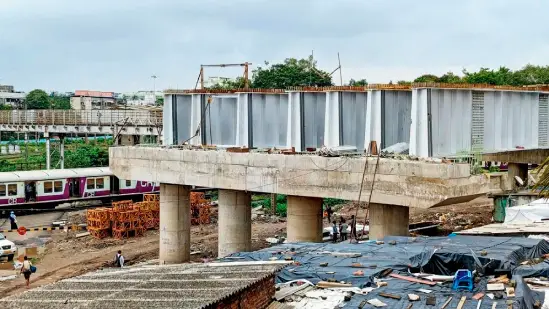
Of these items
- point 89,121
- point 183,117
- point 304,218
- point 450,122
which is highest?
point 89,121

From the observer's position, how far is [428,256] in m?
16.5

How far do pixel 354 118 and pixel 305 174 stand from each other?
132 inches

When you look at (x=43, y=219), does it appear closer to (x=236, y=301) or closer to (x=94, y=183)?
(x=94, y=183)

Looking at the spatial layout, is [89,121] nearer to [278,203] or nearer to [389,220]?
[278,203]

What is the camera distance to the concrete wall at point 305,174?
23922 mm

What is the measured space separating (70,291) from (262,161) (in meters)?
16.6

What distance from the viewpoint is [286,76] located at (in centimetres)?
7375

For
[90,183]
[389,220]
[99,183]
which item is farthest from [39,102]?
[389,220]

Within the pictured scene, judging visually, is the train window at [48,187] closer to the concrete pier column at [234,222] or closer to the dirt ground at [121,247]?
the dirt ground at [121,247]

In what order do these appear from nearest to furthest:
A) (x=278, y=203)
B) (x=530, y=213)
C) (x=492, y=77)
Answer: (x=530, y=213)
(x=278, y=203)
(x=492, y=77)

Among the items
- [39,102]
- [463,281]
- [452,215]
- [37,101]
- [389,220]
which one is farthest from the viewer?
[39,102]

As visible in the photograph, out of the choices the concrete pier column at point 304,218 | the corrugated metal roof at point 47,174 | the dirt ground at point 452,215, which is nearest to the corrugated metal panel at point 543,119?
the dirt ground at point 452,215

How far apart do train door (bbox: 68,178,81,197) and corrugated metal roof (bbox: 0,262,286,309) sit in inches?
1275

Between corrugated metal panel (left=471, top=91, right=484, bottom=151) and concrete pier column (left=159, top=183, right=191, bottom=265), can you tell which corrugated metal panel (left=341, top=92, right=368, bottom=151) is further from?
concrete pier column (left=159, top=183, right=191, bottom=265)
